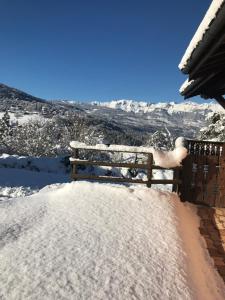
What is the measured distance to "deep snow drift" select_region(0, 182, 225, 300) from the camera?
5.60 m

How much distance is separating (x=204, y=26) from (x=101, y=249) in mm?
3998

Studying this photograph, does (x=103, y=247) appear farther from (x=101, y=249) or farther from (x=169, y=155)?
(x=169, y=155)

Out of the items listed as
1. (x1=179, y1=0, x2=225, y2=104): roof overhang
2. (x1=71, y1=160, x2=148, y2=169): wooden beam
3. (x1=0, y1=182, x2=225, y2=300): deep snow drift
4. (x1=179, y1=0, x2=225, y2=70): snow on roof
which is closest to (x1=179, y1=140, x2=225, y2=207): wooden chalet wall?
(x1=0, y1=182, x2=225, y2=300): deep snow drift

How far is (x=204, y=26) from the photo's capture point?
4.93 metres

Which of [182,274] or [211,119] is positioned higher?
[211,119]

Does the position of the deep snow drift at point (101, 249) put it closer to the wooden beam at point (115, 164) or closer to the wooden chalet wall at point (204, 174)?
the wooden chalet wall at point (204, 174)

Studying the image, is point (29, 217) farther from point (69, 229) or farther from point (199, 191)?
point (199, 191)

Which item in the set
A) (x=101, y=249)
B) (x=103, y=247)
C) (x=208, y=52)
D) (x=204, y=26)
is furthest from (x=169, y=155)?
(x=204, y=26)

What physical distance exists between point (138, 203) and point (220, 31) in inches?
231

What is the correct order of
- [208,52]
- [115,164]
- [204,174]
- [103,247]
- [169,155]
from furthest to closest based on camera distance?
[115,164] → [169,155] → [204,174] → [103,247] → [208,52]

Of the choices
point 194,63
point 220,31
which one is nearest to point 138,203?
point 194,63

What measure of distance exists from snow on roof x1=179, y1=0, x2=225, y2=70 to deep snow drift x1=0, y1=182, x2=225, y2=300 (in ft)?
10.9

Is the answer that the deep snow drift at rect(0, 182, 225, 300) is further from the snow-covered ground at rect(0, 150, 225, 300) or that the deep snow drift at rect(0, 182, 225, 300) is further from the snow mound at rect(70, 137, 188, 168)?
the snow mound at rect(70, 137, 188, 168)

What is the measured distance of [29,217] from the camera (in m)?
8.45
